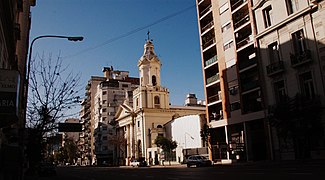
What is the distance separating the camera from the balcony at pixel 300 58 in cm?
2821

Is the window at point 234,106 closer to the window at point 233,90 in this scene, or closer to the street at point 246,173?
the window at point 233,90

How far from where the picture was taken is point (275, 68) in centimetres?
3197

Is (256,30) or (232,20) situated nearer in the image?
(256,30)

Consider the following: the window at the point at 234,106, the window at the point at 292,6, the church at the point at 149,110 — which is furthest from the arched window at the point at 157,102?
the window at the point at 292,6

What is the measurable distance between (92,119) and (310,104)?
94.4m

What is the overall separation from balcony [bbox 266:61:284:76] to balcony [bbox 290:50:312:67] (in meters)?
1.46

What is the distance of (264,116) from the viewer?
33594 mm

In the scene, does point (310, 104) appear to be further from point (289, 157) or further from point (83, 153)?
point (83, 153)

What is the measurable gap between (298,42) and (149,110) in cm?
4409

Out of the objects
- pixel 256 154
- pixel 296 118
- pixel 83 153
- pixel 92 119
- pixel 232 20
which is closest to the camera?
pixel 296 118

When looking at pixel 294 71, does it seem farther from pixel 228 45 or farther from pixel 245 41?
pixel 228 45

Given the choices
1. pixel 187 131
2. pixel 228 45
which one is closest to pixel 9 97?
pixel 228 45

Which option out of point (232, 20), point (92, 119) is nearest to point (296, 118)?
point (232, 20)

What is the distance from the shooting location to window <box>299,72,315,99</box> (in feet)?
93.7
